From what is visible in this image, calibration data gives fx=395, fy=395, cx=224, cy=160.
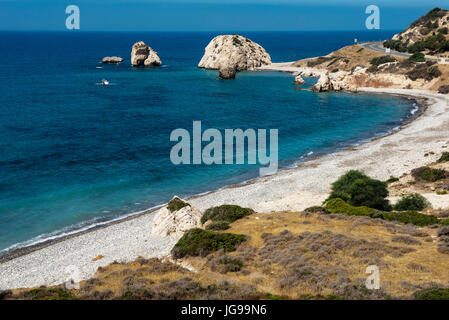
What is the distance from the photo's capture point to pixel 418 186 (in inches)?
1432

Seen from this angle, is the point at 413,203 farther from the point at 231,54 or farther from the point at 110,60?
the point at 110,60

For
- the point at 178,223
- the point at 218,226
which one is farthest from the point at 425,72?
the point at 218,226

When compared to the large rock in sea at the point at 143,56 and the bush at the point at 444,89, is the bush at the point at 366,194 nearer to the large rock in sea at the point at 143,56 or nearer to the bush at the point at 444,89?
the bush at the point at 444,89

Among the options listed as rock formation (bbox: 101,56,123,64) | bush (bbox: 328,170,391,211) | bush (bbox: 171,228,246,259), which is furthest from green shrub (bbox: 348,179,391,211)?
rock formation (bbox: 101,56,123,64)

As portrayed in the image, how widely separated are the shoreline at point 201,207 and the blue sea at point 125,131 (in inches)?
89.1

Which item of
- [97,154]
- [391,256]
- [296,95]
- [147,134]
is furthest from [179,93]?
[391,256]

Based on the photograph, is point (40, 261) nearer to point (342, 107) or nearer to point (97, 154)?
point (97, 154)

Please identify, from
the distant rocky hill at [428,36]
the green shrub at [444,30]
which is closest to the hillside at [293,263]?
the distant rocky hill at [428,36]

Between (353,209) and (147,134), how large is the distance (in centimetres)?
3955

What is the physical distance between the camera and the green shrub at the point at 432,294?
14.3 meters

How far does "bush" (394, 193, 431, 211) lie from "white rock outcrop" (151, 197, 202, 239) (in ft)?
52.0

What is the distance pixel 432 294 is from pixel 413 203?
58.5 feet

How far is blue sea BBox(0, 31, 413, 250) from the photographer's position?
37500 millimetres

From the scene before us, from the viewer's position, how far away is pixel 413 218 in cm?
2664
